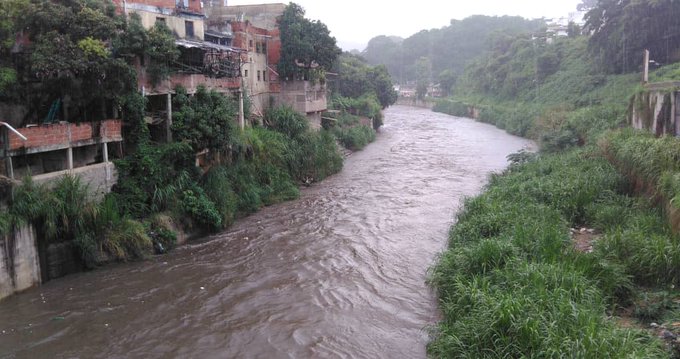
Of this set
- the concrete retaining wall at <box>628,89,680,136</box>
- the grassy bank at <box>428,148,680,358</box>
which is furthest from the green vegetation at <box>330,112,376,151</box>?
the grassy bank at <box>428,148,680,358</box>

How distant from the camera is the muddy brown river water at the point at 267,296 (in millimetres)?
9969

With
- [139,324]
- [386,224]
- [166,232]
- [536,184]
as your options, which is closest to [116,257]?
[166,232]

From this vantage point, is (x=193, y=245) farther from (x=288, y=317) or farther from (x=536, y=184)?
(x=536, y=184)

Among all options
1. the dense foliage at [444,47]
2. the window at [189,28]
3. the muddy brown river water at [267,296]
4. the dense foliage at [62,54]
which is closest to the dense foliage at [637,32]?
the muddy brown river water at [267,296]

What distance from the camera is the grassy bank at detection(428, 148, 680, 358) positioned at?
784 cm

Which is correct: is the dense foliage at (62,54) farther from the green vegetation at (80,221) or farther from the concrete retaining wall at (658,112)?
the concrete retaining wall at (658,112)

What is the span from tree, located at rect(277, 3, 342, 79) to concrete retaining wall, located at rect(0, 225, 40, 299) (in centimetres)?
1648

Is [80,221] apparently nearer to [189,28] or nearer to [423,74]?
[189,28]

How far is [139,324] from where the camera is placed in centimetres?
1076

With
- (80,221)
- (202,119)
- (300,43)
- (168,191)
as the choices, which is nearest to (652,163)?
(202,119)

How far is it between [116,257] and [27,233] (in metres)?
2.19

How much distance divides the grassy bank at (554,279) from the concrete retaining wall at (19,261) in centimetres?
862

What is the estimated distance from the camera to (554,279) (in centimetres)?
948

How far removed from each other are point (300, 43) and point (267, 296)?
54.4 ft
